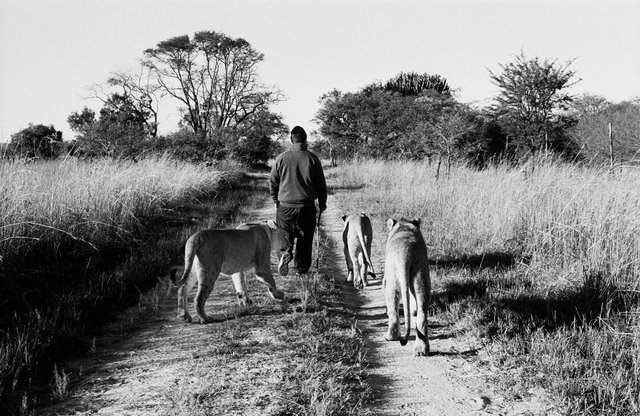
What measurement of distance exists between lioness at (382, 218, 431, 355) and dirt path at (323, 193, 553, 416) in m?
0.18

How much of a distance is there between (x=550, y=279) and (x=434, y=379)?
2.86 metres

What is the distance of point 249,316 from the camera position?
521 centimetres

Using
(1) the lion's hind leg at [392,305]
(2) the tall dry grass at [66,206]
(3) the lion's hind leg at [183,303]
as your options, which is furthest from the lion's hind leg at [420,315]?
(2) the tall dry grass at [66,206]

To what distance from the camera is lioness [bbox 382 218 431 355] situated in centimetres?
418

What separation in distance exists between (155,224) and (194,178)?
6.37 metres

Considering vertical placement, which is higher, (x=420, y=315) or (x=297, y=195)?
(x=297, y=195)

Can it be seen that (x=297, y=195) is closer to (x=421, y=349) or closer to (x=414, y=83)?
(x=421, y=349)

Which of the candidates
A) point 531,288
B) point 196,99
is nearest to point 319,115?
point 196,99

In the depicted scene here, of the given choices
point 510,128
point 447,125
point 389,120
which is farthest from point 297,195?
point 389,120

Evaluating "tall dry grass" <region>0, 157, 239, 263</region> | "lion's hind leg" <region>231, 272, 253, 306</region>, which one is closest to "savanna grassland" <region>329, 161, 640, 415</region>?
"lion's hind leg" <region>231, 272, 253, 306</region>

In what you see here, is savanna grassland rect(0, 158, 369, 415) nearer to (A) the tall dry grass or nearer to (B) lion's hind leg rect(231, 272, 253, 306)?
(A) the tall dry grass

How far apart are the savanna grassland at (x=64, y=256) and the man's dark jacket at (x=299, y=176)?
93.3 inches

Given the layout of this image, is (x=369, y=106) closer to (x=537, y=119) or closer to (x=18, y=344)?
(x=537, y=119)

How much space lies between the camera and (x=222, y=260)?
17.3 feet
